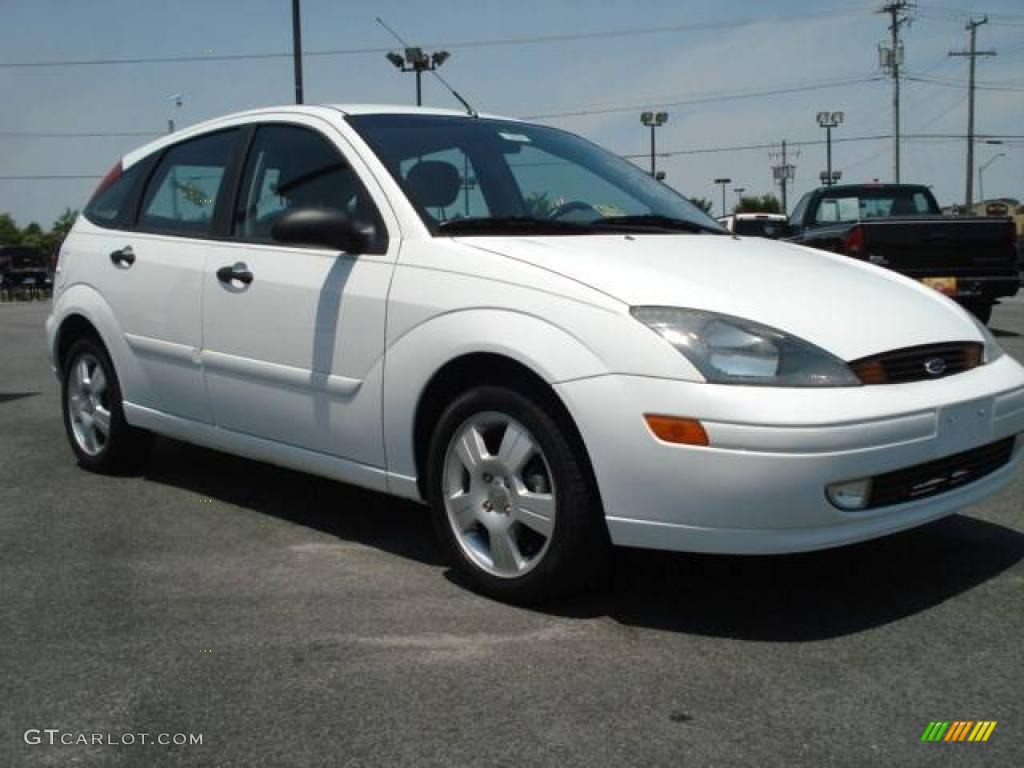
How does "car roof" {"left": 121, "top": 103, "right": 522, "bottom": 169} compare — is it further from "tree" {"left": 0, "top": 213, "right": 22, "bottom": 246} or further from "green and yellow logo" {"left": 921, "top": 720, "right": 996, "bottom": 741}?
"tree" {"left": 0, "top": 213, "right": 22, "bottom": 246}

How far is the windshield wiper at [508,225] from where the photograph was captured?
3.95m

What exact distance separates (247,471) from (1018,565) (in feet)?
11.7

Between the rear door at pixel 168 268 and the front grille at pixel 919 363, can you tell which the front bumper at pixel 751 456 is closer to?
the front grille at pixel 919 363

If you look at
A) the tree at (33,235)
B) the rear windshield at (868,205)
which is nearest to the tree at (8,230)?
the tree at (33,235)

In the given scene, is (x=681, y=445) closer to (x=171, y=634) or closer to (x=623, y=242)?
(x=623, y=242)

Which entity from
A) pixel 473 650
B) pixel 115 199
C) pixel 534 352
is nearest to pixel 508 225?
pixel 534 352

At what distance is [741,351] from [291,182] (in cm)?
213

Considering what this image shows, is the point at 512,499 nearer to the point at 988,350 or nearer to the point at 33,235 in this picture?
the point at 988,350

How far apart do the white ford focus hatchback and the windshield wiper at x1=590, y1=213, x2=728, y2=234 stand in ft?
0.04

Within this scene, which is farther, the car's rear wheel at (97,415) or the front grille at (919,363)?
the car's rear wheel at (97,415)

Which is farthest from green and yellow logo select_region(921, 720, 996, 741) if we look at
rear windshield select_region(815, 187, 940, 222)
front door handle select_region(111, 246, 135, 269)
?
rear windshield select_region(815, 187, 940, 222)

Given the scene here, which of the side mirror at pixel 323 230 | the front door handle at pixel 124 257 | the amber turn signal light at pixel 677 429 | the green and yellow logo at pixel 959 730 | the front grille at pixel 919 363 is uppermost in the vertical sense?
the side mirror at pixel 323 230

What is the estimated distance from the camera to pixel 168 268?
4.90m

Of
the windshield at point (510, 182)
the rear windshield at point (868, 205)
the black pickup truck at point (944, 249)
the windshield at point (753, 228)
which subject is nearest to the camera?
the windshield at point (510, 182)
